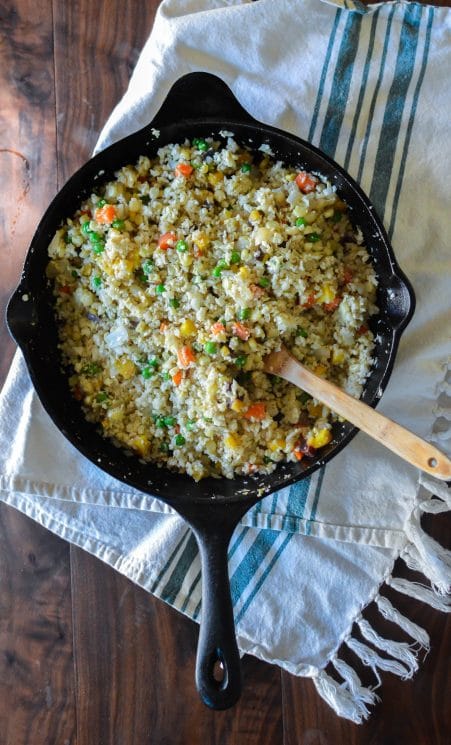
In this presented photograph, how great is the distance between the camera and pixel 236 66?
1.80 metres

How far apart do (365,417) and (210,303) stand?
403 mm

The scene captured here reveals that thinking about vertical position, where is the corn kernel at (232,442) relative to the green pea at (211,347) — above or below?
below

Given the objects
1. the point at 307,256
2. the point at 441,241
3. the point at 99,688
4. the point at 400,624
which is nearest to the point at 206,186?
the point at 307,256

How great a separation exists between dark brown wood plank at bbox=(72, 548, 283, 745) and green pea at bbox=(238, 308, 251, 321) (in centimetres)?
81

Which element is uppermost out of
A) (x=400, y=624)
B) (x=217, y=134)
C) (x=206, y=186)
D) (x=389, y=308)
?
(x=217, y=134)

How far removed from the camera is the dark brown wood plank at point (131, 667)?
1.93 metres

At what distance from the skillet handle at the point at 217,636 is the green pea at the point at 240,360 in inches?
14.5

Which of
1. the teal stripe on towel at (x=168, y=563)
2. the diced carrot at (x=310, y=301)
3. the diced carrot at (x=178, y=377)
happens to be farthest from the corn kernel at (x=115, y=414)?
the diced carrot at (x=310, y=301)

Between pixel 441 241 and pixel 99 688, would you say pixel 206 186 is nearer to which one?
pixel 441 241

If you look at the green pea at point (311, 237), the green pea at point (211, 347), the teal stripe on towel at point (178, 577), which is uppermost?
the green pea at point (311, 237)

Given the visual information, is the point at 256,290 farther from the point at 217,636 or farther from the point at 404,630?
the point at 404,630

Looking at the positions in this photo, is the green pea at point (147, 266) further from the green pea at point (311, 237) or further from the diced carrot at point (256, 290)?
the green pea at point (311, 237)

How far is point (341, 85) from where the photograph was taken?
1787 mm

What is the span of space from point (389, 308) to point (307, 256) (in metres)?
0.22
